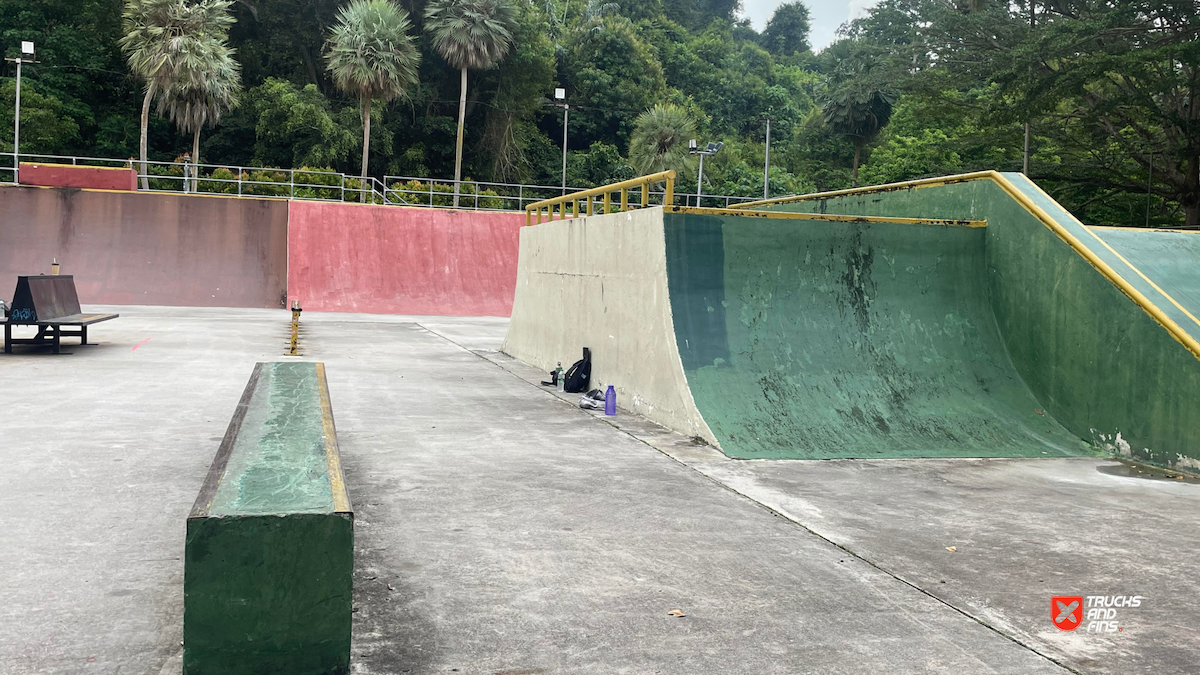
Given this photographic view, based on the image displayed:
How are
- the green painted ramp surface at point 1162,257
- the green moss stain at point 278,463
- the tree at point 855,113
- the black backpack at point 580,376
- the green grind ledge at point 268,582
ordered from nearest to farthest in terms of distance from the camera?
1. the green grind ledge at point 268,582
2. the green moss stain at point 278,463
3. the green painted ramp surface at point 1162,257
4. the black backpack at point 580,376
5. the tree at point 855,113

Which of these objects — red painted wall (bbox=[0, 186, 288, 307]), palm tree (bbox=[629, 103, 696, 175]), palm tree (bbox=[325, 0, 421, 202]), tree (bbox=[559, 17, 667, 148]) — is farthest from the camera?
tree (bbox=[559, 17, 667, 148])

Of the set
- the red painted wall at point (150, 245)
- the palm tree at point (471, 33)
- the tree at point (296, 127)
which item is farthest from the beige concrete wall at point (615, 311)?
the tree at point (296, 127)

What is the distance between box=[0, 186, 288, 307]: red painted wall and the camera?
26.3 metres

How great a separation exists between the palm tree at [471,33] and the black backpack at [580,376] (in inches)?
1321

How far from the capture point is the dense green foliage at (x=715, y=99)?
992 inches

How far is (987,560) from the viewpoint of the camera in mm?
4766

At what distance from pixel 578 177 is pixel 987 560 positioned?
172 feet

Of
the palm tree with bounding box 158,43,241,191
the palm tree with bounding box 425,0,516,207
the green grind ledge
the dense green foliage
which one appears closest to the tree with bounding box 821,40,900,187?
the dense green foliage

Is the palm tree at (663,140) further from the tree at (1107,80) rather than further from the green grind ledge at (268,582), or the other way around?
the green grind ledge at (268,582)

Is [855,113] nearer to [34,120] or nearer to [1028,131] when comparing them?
[1028,131]

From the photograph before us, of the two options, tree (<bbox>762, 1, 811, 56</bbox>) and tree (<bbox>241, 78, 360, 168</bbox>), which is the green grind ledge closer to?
tree (<bbox>241, 78, 360, 168</bbox>)

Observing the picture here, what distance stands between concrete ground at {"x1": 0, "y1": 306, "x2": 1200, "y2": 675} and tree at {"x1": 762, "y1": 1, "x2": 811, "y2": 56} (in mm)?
109375

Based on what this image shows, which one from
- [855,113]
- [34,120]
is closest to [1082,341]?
[34,120]

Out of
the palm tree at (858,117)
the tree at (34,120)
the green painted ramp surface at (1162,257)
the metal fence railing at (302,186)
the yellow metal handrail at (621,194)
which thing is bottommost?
the green painted ramp surface at (1162,257)
